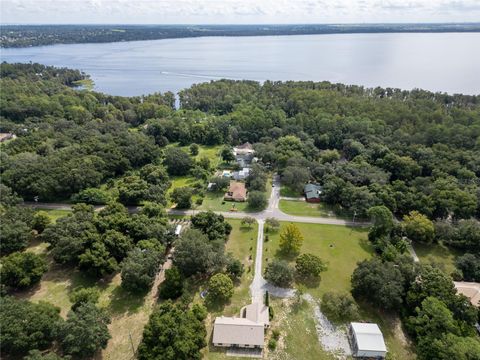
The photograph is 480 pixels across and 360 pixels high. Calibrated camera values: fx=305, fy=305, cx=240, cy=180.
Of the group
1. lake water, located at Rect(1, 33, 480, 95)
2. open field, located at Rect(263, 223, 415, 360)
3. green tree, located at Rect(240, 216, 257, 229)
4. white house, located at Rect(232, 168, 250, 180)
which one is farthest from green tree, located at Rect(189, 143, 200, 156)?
lake water, located at Rect(1, 33, 480, 95)

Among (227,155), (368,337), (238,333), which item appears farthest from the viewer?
(227,155)

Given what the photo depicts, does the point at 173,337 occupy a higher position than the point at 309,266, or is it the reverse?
the point at 173,337

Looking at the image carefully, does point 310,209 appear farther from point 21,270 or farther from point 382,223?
point 21,270

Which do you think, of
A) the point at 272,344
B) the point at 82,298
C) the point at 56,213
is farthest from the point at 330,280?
the point at 56,213

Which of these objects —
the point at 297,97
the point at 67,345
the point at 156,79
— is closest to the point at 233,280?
the point at 67,345

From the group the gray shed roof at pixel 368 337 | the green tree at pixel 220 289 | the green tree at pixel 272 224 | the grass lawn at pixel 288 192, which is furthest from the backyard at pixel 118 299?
the grass lawn at pixel 288 192

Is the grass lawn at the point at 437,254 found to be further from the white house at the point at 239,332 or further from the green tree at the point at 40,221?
the green tree at the point at 40,221
